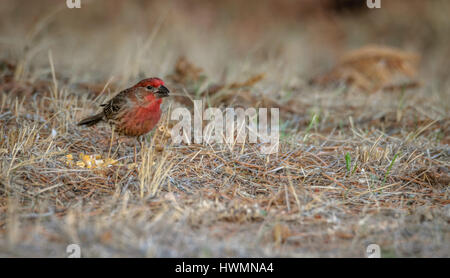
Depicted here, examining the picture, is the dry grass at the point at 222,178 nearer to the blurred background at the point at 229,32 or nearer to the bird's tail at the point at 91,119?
the bird's tail at the point at 91,119

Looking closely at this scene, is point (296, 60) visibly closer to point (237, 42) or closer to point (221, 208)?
point (237, 42)

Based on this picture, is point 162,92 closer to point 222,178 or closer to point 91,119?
point 91,119

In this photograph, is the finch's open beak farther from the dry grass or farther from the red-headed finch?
the dry grass

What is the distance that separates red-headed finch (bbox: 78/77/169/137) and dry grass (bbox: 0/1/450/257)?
0.20 metres

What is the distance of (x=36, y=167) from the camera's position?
3402 mm

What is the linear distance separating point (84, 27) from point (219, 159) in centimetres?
756

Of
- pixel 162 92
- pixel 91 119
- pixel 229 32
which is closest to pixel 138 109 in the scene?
pixel 162 92

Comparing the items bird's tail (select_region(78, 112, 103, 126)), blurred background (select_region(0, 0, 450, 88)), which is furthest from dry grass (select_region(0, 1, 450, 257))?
blurred background (select_region(0, 0, 450, 88))

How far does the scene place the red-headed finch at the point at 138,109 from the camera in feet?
12.9

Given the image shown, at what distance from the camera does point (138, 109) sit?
3.95 metres

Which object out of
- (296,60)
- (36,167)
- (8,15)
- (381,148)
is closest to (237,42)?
(296,60)

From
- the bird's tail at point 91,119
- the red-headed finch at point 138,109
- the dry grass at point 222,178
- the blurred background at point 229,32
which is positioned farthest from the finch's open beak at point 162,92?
the blurred background at point 229,32

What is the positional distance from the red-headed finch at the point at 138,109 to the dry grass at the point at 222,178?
201 millimetres

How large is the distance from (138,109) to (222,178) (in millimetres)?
1030
